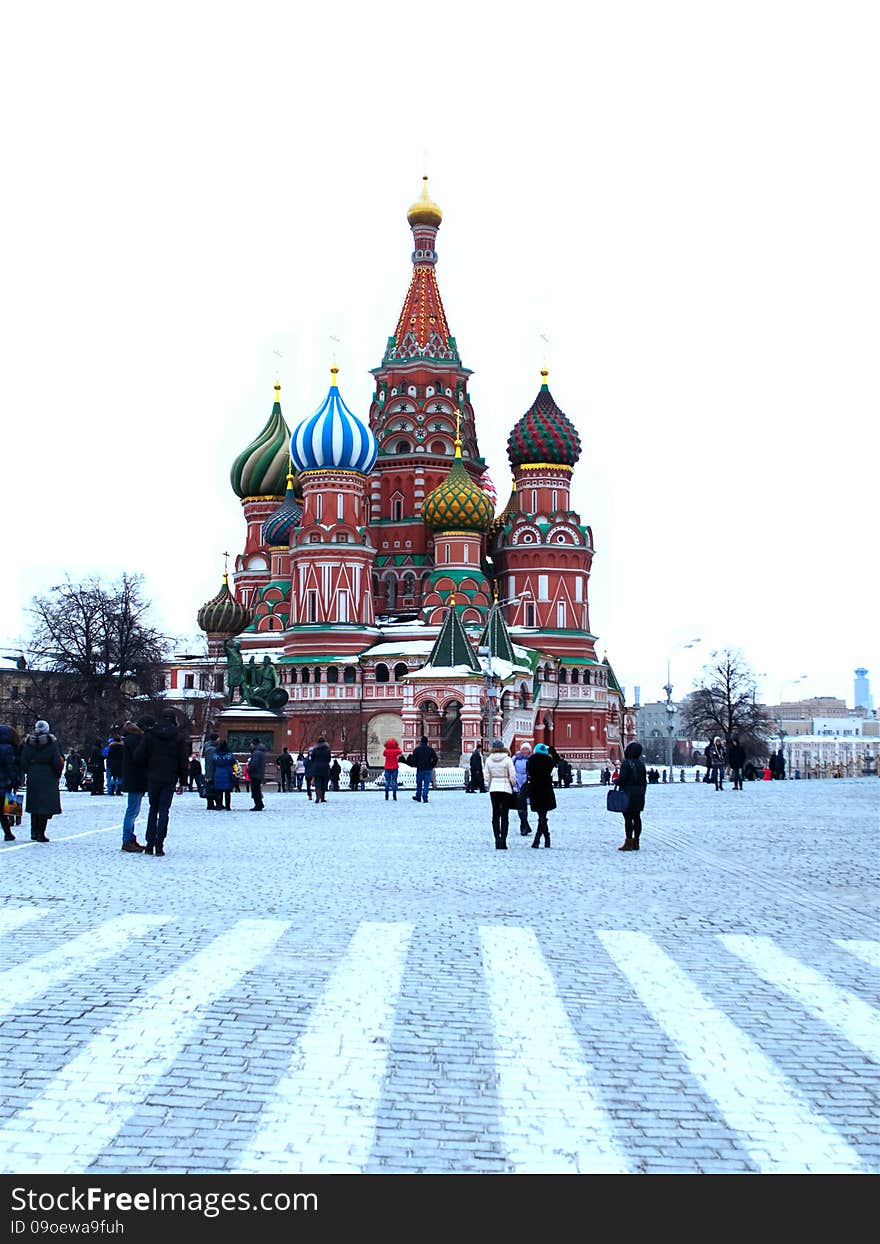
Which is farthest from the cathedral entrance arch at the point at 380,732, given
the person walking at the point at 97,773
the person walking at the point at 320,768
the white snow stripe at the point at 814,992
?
the white snow stripe at the point at 814,992

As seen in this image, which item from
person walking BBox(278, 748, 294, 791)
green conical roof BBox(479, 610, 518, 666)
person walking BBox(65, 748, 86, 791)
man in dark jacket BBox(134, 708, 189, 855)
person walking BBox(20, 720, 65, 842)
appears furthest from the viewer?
green conical roof BBox(479, 610, 518, 666)

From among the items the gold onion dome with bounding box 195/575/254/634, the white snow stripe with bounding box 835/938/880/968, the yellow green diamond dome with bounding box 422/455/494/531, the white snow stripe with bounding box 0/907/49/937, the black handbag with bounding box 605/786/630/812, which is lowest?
the white snow stripe with bounding box 835/938/880/968

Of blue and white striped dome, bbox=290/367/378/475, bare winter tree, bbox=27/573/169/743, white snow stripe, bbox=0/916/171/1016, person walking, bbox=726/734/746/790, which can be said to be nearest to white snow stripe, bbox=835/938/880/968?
white snow stripe, bbox=0/916/171/1016

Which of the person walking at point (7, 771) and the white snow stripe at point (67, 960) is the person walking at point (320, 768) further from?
the white snow stripe at point (67, 960)

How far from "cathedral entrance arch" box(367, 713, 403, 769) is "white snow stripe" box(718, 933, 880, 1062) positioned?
56023mm

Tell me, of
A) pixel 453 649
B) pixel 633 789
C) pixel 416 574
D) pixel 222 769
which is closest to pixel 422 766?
pixel 222 769

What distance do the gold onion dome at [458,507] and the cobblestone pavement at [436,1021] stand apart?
2346 inches

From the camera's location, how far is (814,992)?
7.41 meters

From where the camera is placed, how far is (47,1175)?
4.18 metres

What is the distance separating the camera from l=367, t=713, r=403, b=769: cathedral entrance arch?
6500 centimetres

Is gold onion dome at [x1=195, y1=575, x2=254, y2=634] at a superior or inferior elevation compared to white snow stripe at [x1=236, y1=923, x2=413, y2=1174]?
superior

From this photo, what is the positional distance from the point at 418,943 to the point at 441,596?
63381 millimetres

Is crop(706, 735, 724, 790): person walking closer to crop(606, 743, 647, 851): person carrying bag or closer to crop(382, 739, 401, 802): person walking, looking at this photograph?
crop(382, 739, 401, 802): person walking
